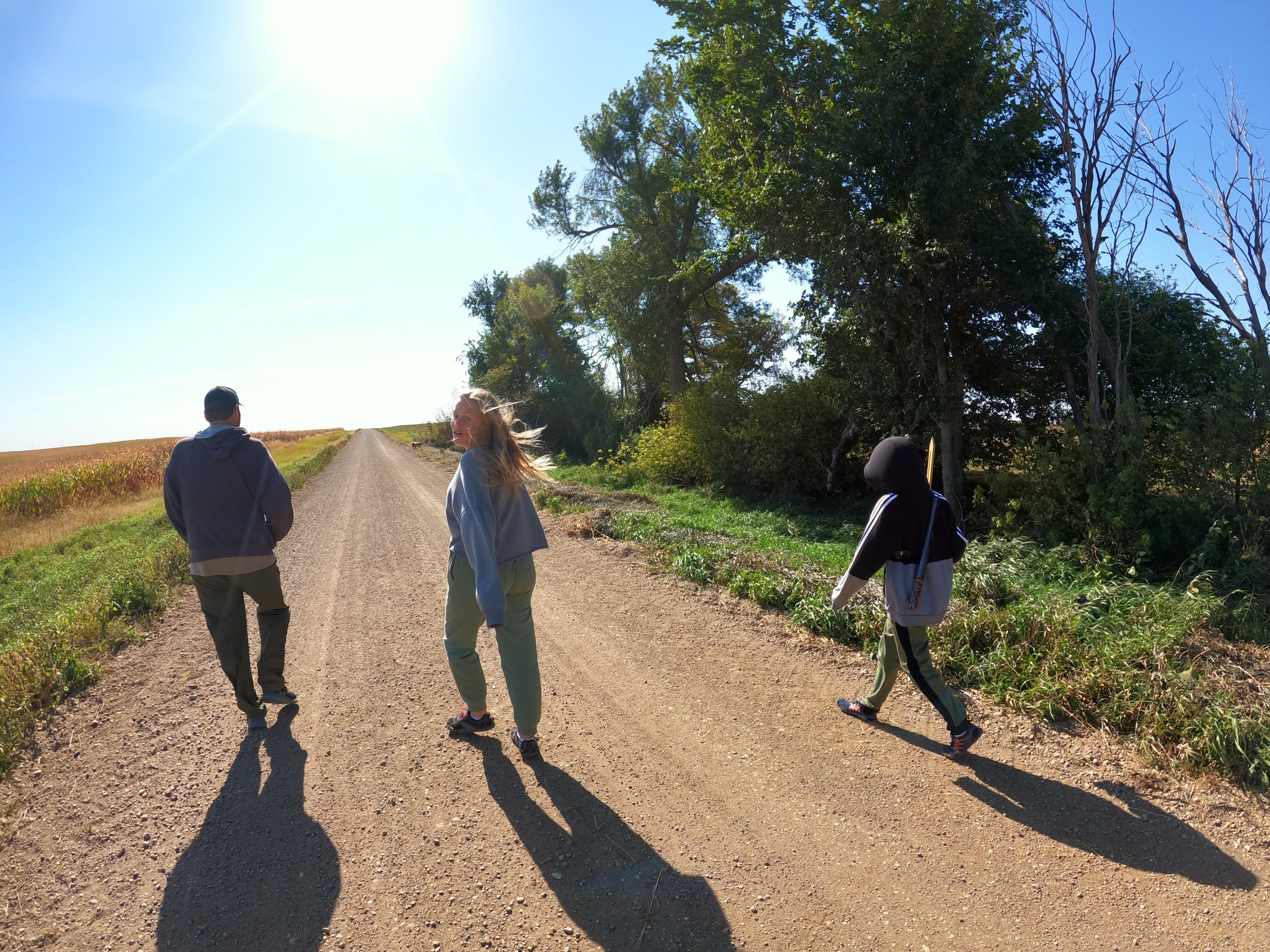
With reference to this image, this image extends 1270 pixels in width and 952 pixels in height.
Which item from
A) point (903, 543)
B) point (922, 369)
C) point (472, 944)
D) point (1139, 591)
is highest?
point (922, 369)

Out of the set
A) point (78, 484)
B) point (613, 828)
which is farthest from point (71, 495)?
point (613, 828)

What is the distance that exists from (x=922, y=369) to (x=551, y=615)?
25.9ft

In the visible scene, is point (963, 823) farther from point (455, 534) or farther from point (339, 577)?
point (339, 577)

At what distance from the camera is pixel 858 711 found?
172 inches

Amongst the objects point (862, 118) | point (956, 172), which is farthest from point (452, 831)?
point (862, 118)

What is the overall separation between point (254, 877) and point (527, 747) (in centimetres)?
143

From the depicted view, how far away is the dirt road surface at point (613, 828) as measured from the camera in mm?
2744

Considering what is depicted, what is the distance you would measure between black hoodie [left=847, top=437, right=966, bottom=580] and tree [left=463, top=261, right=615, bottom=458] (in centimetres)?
2538

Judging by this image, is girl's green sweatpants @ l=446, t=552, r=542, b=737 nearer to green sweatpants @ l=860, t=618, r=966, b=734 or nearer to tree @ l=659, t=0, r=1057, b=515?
green sweatpants @ l=860, t=618, r=966, b=734

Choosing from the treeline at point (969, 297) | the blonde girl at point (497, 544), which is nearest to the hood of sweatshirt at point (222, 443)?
the blonde girl at point (497, 544)

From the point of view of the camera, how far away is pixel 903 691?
4.73 m

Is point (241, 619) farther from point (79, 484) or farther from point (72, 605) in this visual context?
point (79, 484)

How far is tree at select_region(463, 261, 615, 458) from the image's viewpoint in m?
31.9

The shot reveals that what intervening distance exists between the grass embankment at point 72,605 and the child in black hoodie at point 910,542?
5.40 metres
